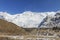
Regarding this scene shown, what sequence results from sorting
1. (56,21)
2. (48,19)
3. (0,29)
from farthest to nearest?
(48,19)
(56,21)
(0,29)

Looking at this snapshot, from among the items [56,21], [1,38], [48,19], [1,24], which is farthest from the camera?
[48,19]

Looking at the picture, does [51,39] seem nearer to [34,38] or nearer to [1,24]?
[34,38]

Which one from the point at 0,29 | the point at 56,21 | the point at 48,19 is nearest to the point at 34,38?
the point at 0,29

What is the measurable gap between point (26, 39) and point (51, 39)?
5.18 m

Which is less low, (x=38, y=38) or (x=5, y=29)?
(x=5, y=29)

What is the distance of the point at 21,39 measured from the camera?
34250 mm

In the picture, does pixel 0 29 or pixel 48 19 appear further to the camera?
pixel 48 19

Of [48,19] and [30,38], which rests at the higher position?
[48,19]

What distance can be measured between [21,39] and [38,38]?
3.46 metres

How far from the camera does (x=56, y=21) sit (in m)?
171

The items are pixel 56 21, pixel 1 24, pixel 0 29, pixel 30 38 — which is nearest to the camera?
pixel 30 38

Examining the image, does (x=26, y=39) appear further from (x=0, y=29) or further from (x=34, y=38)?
(x=0, y=29)

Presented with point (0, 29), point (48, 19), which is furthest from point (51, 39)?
point (48, 19)

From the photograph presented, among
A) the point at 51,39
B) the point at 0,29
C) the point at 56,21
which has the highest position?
the point at 56,21
